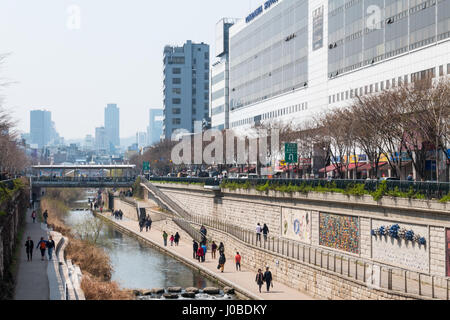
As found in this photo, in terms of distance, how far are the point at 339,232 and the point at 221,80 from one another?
4027 inches

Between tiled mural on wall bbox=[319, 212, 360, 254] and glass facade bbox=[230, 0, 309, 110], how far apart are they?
4535 cm

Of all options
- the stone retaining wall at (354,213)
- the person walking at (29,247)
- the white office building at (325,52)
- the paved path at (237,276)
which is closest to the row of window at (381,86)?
the white office building at (325,52)

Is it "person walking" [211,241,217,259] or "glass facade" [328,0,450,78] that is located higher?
"glass facade" [328,0,450,78]

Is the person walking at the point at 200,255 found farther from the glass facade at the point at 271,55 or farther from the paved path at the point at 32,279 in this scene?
the glass facade at the point at 271,55

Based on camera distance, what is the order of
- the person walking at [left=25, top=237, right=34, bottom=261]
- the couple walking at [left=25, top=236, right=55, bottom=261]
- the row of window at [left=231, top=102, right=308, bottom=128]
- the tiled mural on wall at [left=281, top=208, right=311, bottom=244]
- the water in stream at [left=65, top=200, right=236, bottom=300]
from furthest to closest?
the row of window at [left=231, top=102, right=308, bottom=128]
the tiled mural on wall at [left=281, top=208, right=311, bottom=244]
the water in stream at [left=65, top=200, right=236, bottom=300]
the couple walking at [left=25, top=236, right=55, bottom=261]
the person walking at [left=25, top=237, right=34, bottom=261]

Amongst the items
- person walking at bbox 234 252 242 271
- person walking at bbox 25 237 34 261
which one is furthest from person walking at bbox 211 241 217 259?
person walking at bbox 25 237 34 261

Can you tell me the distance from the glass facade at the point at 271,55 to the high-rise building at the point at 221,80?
1588 centimetres

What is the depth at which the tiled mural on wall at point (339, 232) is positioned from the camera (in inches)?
1656

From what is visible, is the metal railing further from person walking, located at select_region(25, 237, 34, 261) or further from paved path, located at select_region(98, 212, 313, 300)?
person walking, located at select_region(25, 237, 34, 261)

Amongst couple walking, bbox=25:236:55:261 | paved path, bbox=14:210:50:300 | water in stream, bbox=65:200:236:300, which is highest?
couple walking, bbox=25:236:55:261

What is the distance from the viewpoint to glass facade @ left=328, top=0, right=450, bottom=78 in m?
59.4

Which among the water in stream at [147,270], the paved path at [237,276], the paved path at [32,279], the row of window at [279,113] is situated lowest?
the water in stream at [147,270]

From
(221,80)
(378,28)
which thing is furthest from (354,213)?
(221,80)
